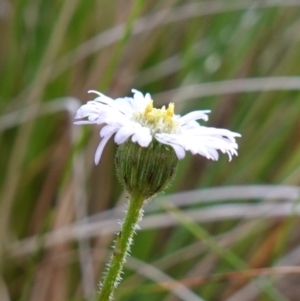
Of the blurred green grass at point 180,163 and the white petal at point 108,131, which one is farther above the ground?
the blurred green grass at point 180,163

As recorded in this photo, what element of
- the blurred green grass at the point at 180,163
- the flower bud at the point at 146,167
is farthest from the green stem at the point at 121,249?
the blurred green grass at the point at 180,163

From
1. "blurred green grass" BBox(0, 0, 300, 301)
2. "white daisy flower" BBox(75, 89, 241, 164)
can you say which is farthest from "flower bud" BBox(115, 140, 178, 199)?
"blurred green grass" BBox(0, 0, 300, 301)

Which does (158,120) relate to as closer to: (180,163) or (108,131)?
(108,131)

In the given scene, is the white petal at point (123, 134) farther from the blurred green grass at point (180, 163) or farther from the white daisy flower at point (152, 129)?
the blurred green grass at point (180, 163)

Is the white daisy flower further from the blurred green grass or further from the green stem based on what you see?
the blurred green grass

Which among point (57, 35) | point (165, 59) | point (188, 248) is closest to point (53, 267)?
point (188, 248)

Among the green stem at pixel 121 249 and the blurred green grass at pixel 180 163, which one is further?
the blurred green grass at pixel 180 163

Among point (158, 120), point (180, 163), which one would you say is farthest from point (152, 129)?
point (180, 163)
